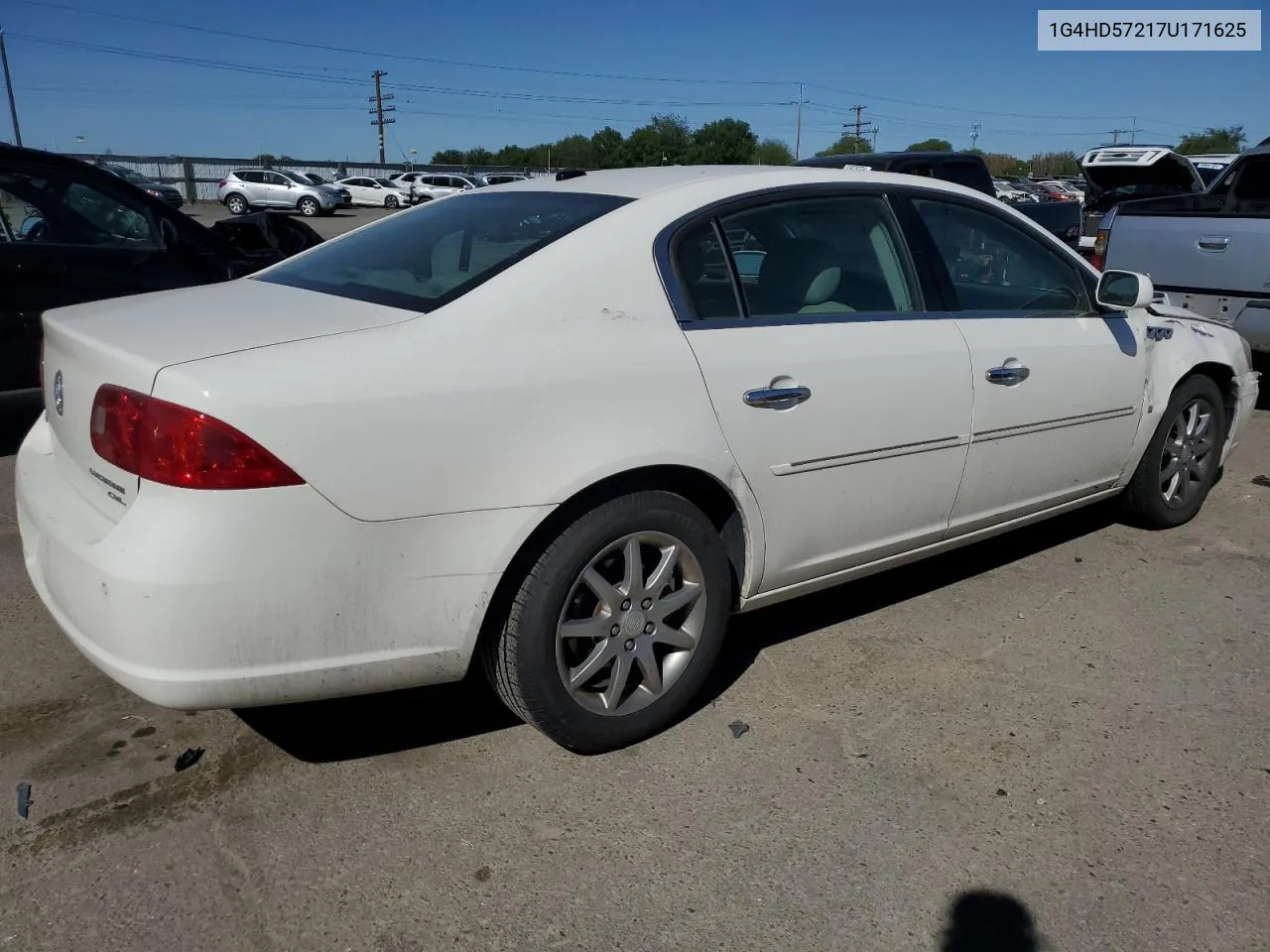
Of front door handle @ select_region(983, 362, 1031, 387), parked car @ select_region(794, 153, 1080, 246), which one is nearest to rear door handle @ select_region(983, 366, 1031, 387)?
front door handle @ select_region(983, 362, 1031, 387)

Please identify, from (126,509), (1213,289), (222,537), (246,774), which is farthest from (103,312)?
(1213,289)

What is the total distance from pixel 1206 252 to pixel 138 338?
687 cm

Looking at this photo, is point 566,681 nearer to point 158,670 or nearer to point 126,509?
point 158,670

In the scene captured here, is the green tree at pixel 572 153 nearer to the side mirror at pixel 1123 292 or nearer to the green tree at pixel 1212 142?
the green tree at pixel 1212 142

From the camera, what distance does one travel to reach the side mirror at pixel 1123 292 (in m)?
3.87

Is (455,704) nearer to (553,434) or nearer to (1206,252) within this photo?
(553,434)

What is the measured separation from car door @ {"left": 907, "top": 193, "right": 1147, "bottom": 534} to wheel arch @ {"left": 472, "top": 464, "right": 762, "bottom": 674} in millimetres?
971

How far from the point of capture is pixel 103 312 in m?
2.84

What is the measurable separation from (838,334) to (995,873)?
5.13 feet

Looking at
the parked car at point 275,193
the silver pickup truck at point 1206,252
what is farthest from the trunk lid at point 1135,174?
the parked car at point 275,193

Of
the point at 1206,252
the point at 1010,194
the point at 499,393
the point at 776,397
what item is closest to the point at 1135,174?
the point at 1206,252

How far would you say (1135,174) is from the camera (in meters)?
10.8

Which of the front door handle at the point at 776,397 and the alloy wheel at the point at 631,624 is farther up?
the front door handle at the point at 776,397

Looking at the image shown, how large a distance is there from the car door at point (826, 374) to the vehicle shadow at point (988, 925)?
3.57 ft
